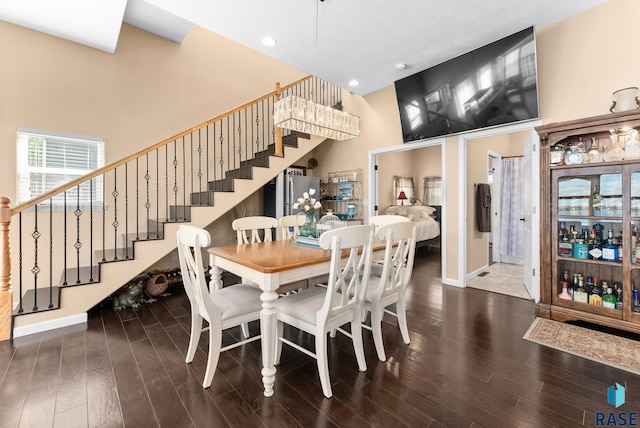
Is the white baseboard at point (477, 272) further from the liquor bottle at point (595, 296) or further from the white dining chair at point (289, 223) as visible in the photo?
the white dining chair at point (289, 223)

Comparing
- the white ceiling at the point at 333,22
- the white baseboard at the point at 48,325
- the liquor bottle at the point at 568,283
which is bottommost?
the white baseboard at the point at 48,325

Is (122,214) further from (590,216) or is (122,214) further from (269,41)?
(590,216)

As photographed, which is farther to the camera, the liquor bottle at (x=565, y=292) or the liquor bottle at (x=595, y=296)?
the liquor bottle at (x=565, y=292)

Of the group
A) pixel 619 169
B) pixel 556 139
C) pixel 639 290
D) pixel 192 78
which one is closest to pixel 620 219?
pixel 619 169

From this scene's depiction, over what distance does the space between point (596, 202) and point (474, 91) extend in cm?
176

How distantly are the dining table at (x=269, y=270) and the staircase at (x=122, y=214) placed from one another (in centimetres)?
157

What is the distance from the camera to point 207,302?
177 centimetres

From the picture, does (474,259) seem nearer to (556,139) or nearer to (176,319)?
(556,139)

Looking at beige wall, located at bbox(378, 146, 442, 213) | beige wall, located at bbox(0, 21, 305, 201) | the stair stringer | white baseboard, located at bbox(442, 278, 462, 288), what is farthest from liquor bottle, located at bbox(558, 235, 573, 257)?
beige wall, located at bbox(0, 21, 305, 201)

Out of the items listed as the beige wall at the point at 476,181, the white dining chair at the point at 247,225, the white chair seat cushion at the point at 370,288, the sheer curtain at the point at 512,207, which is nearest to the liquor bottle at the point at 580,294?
the beige wall at the point at 476,181

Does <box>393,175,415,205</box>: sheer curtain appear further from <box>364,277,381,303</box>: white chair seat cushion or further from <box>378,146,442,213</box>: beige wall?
<box>364,277,381,303</box>: white chair seat cushion

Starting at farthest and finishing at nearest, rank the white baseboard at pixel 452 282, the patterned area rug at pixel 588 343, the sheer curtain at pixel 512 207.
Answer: the sheer curtain at pixel 512 207, the white baseboard at pixel 452 282, the patterned area rug at pixel 588 343

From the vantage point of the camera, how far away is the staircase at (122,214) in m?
2.75

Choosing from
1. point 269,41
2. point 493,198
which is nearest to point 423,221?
point 493,198
